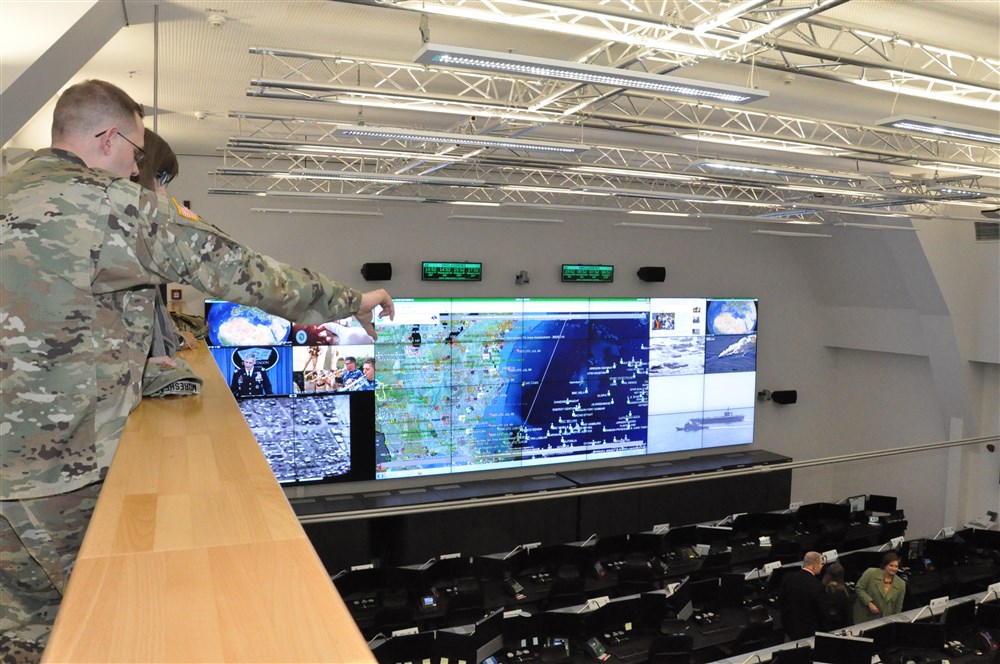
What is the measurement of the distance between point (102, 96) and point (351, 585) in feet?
26.4

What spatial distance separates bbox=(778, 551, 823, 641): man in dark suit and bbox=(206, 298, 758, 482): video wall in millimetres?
6232

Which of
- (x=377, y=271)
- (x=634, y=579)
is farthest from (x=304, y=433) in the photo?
(x=634, y=579)

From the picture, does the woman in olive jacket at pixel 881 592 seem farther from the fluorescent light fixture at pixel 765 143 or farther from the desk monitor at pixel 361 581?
the desk monitor at pixel 361 581

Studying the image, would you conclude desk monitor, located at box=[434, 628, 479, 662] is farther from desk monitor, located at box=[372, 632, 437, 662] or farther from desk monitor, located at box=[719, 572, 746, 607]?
desk monitor, located at box=[719, 572, 746, 607]

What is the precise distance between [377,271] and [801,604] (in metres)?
7.61

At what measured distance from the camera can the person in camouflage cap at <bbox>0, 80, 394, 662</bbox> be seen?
1193mm

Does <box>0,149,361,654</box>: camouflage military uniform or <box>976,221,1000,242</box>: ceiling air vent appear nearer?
<box>0,149,361,654</box>: camouflage military uniform

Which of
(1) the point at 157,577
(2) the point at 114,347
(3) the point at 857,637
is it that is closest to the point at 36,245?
(2) the point at 114,347

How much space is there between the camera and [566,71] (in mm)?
4520

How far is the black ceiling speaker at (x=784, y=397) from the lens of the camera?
15.7 m

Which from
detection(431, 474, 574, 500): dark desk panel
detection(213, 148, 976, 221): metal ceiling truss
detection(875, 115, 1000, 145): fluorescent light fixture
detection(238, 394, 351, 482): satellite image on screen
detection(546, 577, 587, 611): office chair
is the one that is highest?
detection(213, 148, 976, 221): metal ceiling truss

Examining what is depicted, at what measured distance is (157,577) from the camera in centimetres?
72

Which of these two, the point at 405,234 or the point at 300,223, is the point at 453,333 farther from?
the point at 300,223

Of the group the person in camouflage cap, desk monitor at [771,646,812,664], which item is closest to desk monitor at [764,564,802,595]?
desk monitor at [771,646,812,664]
